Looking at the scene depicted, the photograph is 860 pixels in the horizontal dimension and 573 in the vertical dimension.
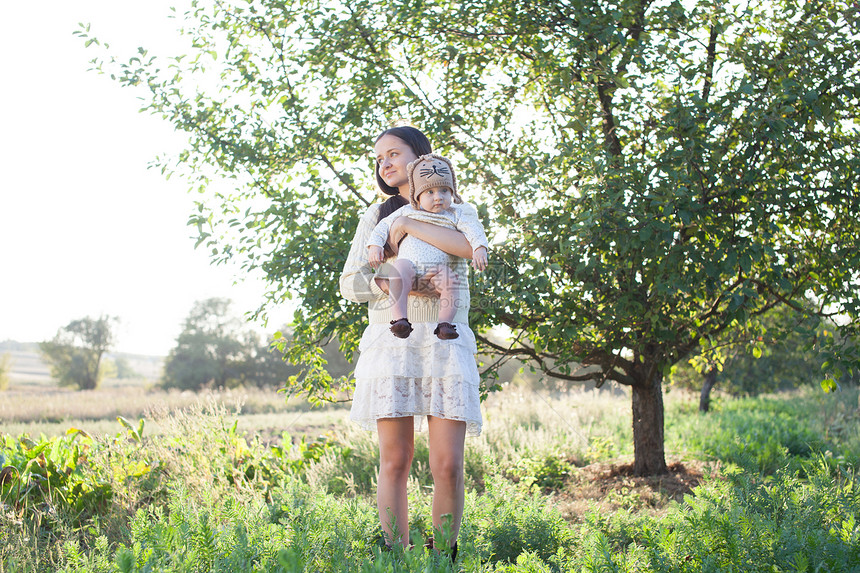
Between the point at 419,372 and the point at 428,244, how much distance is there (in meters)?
0.53

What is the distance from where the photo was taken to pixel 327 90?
4801 mm

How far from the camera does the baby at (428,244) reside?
246cm

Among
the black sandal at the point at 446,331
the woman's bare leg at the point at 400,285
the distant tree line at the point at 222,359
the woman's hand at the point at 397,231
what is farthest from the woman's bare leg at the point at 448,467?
the distant tree line at the point at 222,359

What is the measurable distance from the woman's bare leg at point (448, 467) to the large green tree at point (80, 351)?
33.1 m

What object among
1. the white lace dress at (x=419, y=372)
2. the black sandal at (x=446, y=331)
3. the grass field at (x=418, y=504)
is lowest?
the grass field at (x=418, y=504)

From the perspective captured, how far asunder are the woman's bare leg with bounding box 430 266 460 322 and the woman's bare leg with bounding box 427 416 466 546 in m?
0.43

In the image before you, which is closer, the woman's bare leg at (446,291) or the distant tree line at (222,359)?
the woman's bare leg at (446,291)

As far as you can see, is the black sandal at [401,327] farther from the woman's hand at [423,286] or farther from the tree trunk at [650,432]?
the tree trunk at [650,432]

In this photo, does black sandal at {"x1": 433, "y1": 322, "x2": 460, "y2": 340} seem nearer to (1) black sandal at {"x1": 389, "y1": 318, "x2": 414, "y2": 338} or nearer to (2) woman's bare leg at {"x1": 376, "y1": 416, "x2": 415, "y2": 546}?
(1) black sandal at {"x1": 389, "y1": 318, "x2": 414, "y2": 338}

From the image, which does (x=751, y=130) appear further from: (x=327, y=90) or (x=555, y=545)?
(x=327, y=90)

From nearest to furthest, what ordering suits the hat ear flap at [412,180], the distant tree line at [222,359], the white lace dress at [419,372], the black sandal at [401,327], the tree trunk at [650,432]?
the black sandal at [401,327], the white lace dress at [419,372], the hat ear flap at [412,180], the tree trunk at [650,432], the distant tree line at [222,359]

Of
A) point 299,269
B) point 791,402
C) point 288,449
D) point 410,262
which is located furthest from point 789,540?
point 791,402

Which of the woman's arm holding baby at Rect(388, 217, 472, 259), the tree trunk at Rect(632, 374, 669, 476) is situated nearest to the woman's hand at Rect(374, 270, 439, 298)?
the woman's arm holding baby at Rect(388, 217, 472, 259)

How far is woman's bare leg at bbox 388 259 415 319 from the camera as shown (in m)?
2.45
